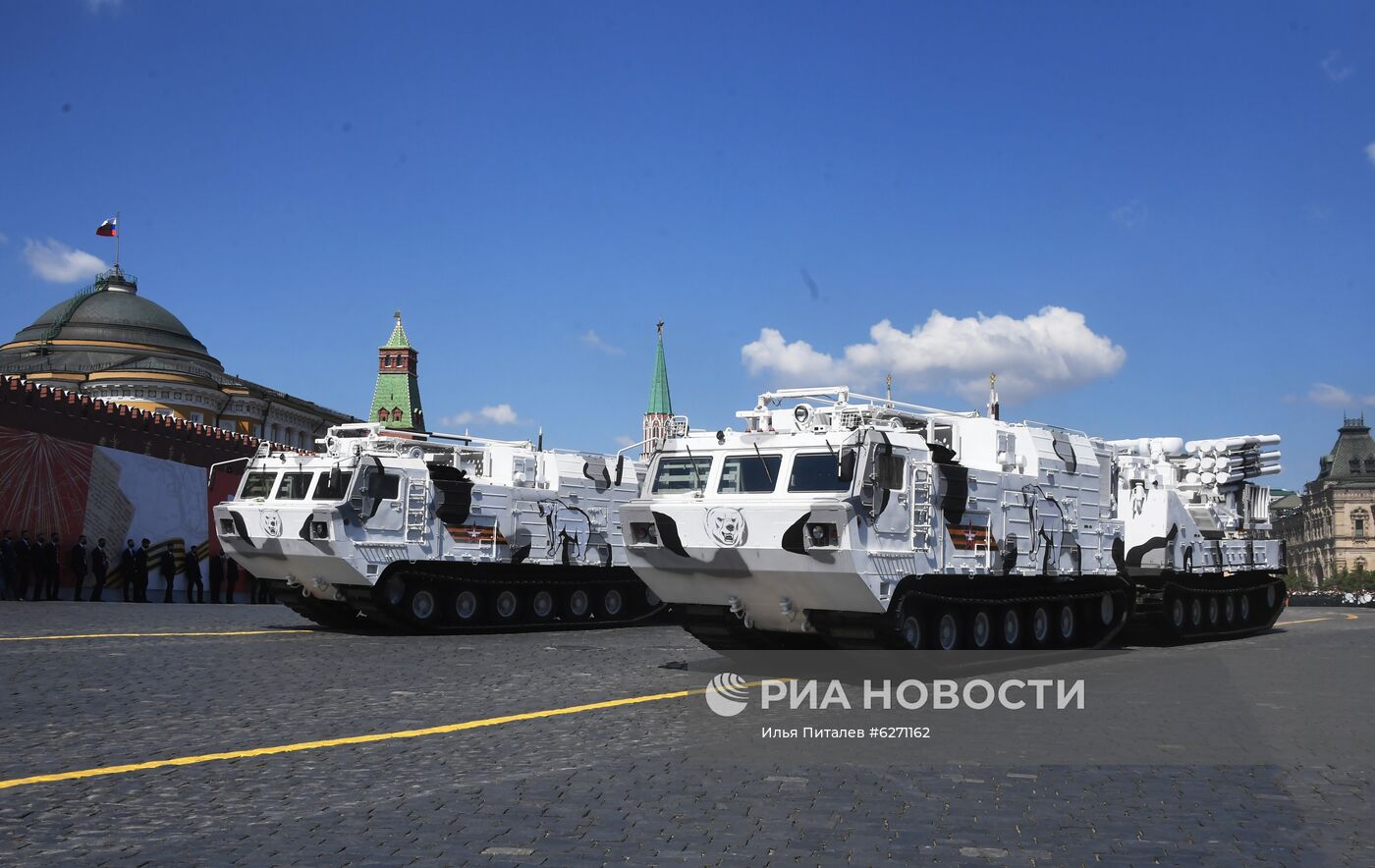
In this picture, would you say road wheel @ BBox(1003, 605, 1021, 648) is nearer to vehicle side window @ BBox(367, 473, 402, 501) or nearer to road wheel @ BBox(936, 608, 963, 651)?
road wheel @ BBox(936, 608, 963, 651)

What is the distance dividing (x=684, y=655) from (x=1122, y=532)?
8.18 meters

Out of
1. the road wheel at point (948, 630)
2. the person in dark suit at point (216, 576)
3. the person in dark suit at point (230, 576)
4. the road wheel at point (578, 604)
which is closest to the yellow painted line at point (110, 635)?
the road wheel at point (578, 604)

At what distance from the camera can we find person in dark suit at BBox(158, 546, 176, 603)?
36.2 m

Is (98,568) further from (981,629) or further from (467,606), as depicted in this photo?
(981,629)

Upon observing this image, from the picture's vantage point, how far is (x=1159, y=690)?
15.3 m

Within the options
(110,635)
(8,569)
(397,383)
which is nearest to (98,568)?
(8,569)

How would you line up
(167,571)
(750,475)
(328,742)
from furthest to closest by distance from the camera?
(167,571)
(750,475)
(328,742)

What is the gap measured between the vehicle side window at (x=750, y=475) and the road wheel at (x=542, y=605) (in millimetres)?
9948

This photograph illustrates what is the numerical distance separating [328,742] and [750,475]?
7243mm

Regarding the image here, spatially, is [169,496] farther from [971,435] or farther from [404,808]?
[404,808]

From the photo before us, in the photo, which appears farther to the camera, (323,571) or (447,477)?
(447,477)

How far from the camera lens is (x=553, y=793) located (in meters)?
8.91

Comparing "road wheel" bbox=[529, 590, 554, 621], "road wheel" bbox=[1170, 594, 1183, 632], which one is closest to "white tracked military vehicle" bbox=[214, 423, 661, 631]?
"road wheel" bbox=[529, 590, 554, 621]

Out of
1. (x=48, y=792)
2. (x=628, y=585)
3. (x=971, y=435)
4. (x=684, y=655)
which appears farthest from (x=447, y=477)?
(x=48, y=792)
